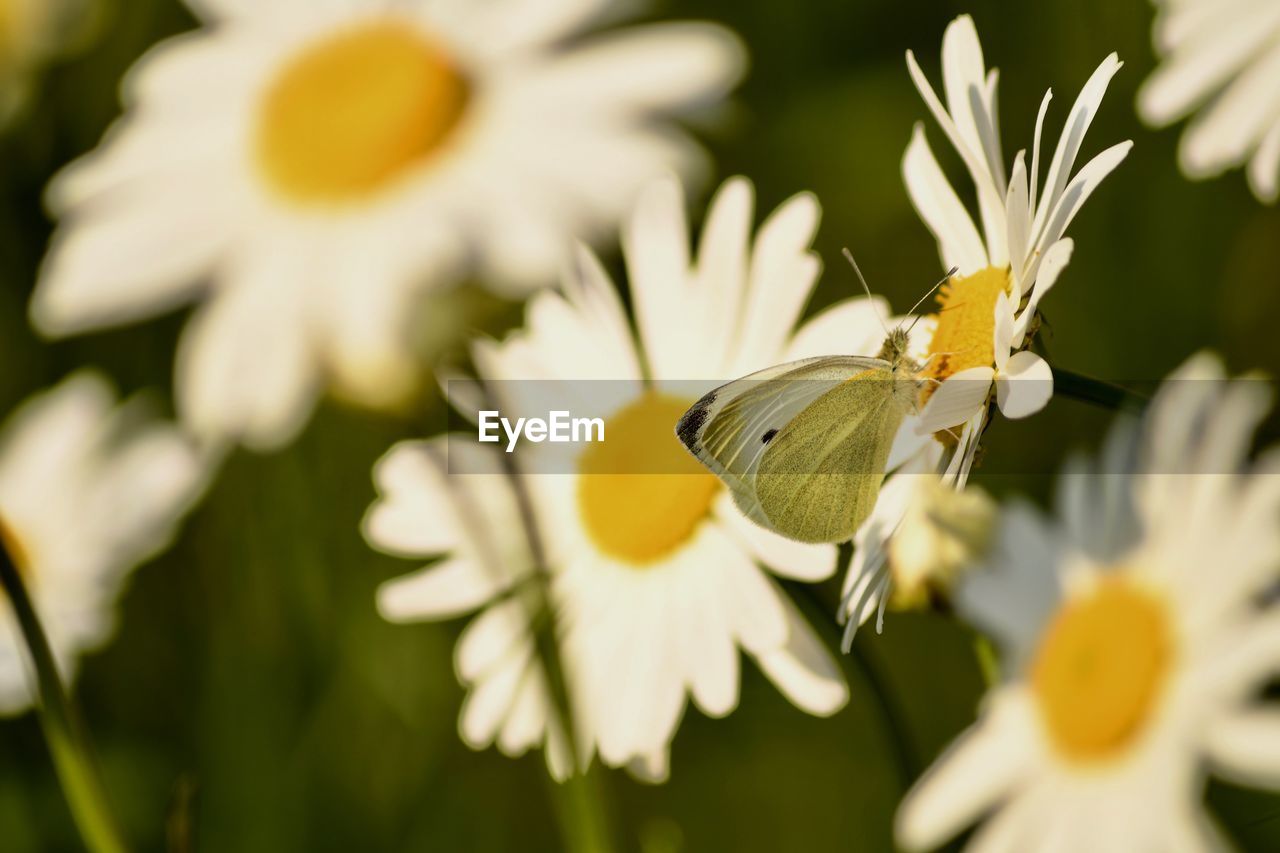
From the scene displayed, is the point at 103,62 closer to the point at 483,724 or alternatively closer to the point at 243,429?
the point at 243,429

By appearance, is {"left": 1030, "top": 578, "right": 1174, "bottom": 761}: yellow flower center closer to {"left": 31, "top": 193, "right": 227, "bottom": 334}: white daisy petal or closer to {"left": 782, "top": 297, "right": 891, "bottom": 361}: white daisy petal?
{"left": 782, "top": 297, "right": 891, "bottom": 361}: white daisy petal

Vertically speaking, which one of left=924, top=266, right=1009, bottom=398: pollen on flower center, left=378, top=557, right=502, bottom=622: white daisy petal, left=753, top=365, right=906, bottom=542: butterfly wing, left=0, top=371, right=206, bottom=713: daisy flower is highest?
left=924, top=266, right=1009, bottom=398: pollen on flower center

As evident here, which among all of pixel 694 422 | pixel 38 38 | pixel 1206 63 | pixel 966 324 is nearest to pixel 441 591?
pixel 694 422

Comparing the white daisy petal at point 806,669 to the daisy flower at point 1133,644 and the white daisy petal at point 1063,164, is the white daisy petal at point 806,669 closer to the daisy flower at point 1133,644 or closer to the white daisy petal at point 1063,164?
the daisy flower at point 1133,644

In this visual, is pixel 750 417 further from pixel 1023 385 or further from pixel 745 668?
pixel 745 668

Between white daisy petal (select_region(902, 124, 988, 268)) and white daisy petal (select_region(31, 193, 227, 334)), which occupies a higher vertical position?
white daisy petal (select_region(902, 124, 988, 268))

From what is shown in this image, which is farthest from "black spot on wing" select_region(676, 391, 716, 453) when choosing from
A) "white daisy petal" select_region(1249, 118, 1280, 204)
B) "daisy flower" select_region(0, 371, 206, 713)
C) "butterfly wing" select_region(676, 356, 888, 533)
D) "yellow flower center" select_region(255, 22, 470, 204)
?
"daisy flower" select_region(0, 371, 206, 713)

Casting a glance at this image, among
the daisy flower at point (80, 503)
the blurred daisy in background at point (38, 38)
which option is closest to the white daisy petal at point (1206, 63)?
the daisy flower at point (80, 503)

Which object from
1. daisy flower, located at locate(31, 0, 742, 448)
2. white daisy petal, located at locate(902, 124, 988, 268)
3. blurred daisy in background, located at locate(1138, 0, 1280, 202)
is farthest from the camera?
daisy flower, located at locate(31, 0, 742, 448)

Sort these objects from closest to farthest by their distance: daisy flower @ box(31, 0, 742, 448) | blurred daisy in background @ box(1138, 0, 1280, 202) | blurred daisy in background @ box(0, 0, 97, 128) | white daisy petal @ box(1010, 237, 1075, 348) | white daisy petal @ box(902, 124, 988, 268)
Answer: white daisy petal @ box(1010, 237, 1075, 348) → white daisy petal @ box(902, 124, 988, 268) → blurred daisy in background @ box(1138, 0, 1280, 202) → daisy flower @ box(31, 0, 742, 448) → blurred daisy in background @ box(0, 0, 97, 128)
